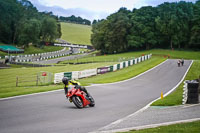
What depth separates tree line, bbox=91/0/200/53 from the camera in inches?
3733

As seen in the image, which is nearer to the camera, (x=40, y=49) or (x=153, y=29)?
(x=153, y=29)

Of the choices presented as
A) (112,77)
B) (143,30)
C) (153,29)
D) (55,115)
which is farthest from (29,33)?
(55,115)

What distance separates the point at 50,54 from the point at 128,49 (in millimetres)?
31610

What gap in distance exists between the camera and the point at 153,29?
100562 mm

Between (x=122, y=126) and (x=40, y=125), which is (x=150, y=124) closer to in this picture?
(x=122, y=126)

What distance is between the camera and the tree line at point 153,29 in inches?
3733

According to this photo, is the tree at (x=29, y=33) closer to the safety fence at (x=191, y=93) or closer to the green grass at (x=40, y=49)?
the green grass at (x=40, y=49)

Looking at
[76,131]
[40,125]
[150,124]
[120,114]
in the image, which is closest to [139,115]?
[120,114]

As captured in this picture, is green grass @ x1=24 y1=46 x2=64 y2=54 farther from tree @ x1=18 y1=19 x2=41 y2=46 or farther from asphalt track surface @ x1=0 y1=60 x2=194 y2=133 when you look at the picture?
asphalt track surface @ x1=0 y1=60 x2=194 y2=133

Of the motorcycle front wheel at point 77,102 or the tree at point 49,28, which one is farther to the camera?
the tree at point 49,28

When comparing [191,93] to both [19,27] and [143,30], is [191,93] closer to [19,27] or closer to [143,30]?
[143,30]

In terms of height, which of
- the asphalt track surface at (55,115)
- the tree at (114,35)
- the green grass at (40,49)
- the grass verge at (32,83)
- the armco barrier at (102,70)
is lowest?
the grass verge at (32,83)

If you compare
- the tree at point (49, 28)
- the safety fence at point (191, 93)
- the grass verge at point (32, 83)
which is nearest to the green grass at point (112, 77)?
the grass verge at point (32, 83)

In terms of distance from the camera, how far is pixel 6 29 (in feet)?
349
